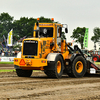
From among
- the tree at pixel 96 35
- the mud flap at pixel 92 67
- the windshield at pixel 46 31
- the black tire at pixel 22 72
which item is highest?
the tree at pixel 96 35

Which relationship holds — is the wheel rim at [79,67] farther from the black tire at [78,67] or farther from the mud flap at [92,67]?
the mud flap at [92,67]

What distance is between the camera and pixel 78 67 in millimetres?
15180

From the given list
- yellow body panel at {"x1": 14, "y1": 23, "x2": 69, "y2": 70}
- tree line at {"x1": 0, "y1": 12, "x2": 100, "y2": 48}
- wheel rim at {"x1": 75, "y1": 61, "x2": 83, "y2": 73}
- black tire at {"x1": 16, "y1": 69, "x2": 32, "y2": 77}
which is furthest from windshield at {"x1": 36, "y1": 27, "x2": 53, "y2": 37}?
tree line at {"x1": 0, "y1": 12, "x2": 100, "y2": 48}

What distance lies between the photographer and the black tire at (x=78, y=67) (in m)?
14.6

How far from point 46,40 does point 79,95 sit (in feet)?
19.6

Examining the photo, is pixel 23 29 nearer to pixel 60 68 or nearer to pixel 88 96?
pixel 60 68

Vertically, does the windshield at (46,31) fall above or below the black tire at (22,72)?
above

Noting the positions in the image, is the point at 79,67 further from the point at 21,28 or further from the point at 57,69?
the point at 21,28

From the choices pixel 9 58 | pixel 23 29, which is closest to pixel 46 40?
pixel 9 58

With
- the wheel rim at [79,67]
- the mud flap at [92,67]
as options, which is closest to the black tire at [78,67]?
the wheel rim at [79,67]

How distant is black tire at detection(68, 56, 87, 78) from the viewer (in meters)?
14.6

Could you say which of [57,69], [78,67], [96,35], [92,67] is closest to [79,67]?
[78,67]

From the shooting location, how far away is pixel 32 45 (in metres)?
13.5

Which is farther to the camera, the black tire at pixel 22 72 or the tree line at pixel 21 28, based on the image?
the tree line at pixel 21 28
